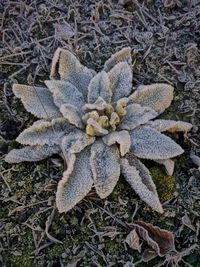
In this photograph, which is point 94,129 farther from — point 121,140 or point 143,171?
point 143,171

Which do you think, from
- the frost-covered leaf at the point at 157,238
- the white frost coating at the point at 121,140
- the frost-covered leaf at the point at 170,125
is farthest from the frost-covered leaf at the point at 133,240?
the frost-covered leaf at the point at 170,125

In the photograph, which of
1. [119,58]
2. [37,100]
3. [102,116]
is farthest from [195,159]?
[37,100]

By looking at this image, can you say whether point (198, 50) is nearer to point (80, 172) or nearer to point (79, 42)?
point (79, 42)

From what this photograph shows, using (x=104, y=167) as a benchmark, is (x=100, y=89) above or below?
A: above

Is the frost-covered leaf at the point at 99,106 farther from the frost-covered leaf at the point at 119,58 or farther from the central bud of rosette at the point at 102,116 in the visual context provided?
the frost-covered leaf at the point at 119,58

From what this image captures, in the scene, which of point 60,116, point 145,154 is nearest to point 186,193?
point 145,154

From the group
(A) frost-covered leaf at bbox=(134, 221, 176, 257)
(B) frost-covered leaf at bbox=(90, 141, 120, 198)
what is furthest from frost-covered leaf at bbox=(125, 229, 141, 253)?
(B) frost-covered leaf at bbox=(90, 141, 120, 198)
